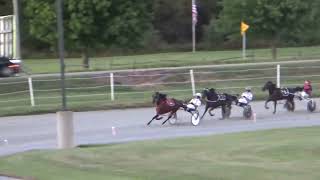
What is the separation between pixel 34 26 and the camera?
4919 centimetres

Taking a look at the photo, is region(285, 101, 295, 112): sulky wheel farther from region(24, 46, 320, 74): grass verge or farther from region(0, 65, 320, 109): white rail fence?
region(24, 46, 320, 74): grass verge

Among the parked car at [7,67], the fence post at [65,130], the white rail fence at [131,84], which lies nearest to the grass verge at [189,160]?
the fence post at [65,130]

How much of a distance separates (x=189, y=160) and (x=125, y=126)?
9891 mm

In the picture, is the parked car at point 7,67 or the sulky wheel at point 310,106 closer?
the sulky wheel at point 310,106

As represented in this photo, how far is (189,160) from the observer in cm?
1234

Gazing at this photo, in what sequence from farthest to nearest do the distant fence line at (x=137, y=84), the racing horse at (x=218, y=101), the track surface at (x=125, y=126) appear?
the distant fence line at (x=137, y=84)
the racing horse at (x=218, y=101)
the track surface at (x=125, y=126)

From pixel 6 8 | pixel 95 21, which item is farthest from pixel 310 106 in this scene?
pixel 6 8

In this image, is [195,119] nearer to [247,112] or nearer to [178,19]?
[247,112]

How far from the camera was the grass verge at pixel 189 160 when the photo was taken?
10523 mm

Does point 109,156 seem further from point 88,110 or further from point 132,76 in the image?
point 132,76

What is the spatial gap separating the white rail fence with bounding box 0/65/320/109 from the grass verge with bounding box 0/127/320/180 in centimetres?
1533

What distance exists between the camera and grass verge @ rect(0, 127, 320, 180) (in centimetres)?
1052

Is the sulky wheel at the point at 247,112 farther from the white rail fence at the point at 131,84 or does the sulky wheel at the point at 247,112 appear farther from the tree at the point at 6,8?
the tree at the point at 6,8

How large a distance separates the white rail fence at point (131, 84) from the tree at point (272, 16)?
20077 mm
